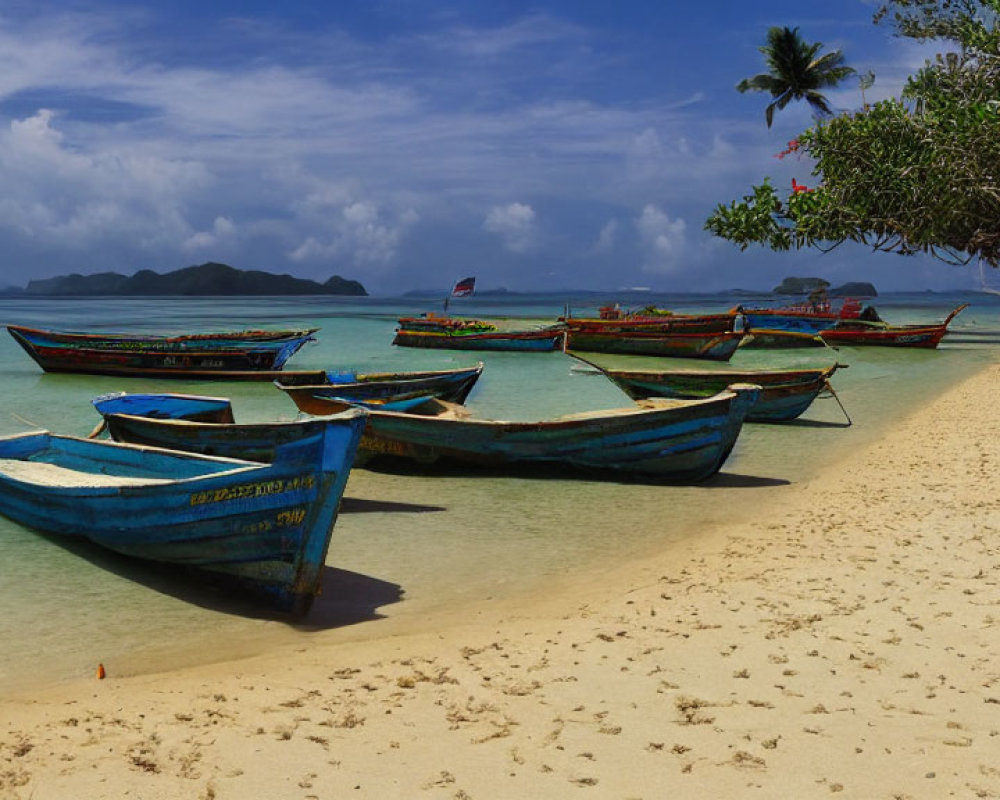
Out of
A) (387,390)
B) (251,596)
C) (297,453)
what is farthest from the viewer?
(387,390)

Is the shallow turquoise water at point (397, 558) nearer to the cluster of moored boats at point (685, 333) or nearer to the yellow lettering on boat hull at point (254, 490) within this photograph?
the yellow lettering on boat hull at point (254, 490)

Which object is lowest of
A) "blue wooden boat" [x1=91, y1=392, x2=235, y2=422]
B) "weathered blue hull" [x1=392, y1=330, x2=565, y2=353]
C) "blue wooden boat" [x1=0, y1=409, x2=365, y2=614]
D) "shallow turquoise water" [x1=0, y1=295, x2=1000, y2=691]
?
"shallow turquoise water" [x1=0, y1=295, x2=1000, y2=691]

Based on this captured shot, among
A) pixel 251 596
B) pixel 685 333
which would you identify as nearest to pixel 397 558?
pixel 251 596

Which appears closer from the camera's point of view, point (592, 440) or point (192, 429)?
point (192, 429)

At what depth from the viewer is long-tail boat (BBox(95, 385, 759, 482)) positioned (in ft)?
37.5

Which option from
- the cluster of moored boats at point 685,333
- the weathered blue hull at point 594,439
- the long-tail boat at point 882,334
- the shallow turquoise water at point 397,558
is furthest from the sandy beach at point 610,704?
the long-tail boat at point 882,334

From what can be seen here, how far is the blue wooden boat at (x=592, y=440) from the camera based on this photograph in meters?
11.5

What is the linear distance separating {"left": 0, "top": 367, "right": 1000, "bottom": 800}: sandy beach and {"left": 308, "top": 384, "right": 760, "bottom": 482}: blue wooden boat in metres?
3.84

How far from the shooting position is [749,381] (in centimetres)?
1642

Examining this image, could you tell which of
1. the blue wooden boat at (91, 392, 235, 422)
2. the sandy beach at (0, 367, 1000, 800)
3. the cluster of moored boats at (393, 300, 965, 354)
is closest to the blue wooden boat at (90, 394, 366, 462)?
the blue wooden boat at (91, 392, 235, 422)

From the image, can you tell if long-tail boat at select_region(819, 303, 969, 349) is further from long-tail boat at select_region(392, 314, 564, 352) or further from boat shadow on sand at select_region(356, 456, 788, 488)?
boat shadow on sand at select_region(356, 456, 788, 488)

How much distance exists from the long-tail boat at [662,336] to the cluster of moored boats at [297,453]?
14010 millimetres

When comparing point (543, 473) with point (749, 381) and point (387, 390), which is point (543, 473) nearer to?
point (387, 390)

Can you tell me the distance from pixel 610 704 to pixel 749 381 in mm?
12314
